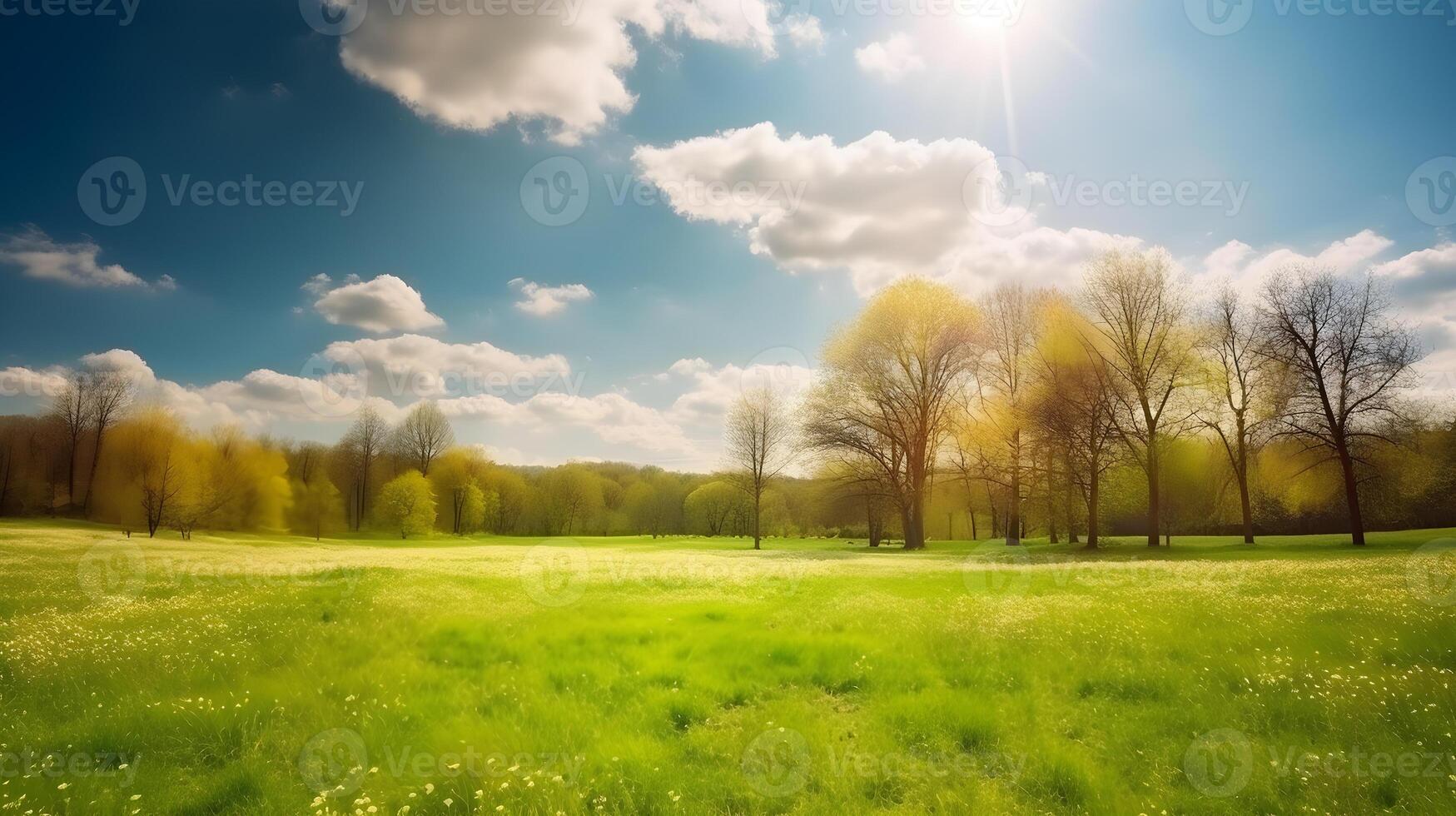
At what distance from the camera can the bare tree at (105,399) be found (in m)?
54.7

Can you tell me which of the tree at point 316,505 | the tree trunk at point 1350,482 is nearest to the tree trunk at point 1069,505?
the tree trunk at point 1350,482

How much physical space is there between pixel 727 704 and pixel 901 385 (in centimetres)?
4238

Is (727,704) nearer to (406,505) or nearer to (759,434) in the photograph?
(759,434)

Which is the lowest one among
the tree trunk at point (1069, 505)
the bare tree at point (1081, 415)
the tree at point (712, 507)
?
the tree at point (712, 507)

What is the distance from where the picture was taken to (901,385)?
4791cm

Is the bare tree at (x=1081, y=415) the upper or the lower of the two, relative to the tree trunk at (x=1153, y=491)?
upper

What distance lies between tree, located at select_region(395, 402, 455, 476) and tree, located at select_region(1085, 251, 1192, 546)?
81868 mm

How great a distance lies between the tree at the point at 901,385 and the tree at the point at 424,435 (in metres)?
61.1

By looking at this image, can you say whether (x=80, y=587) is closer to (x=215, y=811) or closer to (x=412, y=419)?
(x=215, y=811)

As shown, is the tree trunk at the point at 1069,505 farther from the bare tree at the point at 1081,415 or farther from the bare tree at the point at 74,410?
the bare tree at the point at 74,410

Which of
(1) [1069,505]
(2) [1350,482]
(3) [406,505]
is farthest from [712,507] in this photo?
(2) [1350,482]

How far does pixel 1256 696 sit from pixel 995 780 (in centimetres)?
451

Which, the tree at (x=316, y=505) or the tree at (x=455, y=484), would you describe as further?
the tree at (x=455, y=484)

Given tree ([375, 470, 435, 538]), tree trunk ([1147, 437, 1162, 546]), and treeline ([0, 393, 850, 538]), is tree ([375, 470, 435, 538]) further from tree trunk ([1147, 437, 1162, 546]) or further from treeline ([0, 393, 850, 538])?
tree trunk ([1147, 437, 1162, 546])
